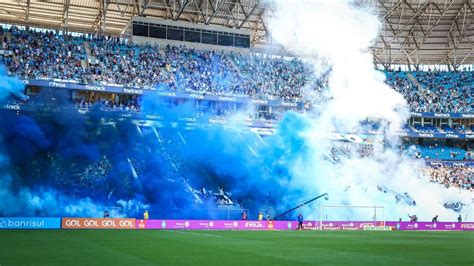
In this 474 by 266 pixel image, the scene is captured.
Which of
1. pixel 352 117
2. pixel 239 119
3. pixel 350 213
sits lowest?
pixel 350 213

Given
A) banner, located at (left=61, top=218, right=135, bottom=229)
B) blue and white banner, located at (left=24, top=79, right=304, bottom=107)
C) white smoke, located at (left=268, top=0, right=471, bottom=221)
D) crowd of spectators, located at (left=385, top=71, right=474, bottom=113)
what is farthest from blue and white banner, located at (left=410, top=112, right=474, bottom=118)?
banner, located at (left=61, top=218, right=135, bottom=229)

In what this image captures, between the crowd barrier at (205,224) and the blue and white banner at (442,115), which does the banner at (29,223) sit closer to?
the crowd barrier at (205,224)

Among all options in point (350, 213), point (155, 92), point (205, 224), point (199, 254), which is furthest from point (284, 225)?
point (199, 254)

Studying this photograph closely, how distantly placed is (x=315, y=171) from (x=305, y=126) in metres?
5.29

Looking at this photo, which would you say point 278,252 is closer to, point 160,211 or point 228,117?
point 160,211

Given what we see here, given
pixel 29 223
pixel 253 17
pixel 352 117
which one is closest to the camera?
pixel 29 223

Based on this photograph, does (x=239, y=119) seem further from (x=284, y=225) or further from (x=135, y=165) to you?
(x=284, y=225)

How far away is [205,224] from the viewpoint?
44719 millimetres

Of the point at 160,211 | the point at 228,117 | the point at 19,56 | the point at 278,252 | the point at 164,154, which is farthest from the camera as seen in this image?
the point at 228,117

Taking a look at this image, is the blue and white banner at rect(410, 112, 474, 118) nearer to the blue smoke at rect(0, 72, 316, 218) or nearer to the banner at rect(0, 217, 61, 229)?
the blue smoke at rect(0, 72, 316, 218)

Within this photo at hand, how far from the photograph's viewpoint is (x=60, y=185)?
46.3 metres

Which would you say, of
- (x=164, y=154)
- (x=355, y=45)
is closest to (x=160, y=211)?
(x=164, y=154)

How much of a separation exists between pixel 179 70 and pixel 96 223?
94.7 ft

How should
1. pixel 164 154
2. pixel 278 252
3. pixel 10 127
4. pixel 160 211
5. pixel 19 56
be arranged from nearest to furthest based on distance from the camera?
pixel 278 252
pixel 10 127
pixel 160 211
pixel 164 154
pixel 19 56
